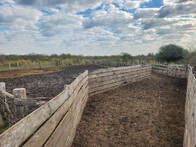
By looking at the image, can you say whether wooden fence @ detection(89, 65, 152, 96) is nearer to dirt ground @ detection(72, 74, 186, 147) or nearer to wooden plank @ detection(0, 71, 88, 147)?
dirt ground @ detection(72, 74, 186, 147)

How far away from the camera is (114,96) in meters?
6.19

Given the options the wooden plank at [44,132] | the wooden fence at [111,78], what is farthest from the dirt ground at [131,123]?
the wooden plank at [44,132]

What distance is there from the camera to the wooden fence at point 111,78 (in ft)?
20.4

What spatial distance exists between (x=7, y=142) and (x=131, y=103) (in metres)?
4.97

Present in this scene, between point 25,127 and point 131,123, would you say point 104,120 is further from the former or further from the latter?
point 25,127

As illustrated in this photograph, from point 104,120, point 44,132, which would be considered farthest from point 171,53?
point 44,132

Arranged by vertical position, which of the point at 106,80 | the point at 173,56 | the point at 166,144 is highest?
the point at 173,56

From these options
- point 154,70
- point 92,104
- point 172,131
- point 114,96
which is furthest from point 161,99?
point 154,70

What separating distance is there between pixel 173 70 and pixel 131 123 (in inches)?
427

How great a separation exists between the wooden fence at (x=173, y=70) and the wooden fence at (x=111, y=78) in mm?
4842

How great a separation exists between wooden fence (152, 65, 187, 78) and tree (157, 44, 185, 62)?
425 inches

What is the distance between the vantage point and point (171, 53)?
74.8 ft

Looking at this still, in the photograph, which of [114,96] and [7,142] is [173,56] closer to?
[114,96]

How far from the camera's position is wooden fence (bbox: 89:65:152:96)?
6.22m
